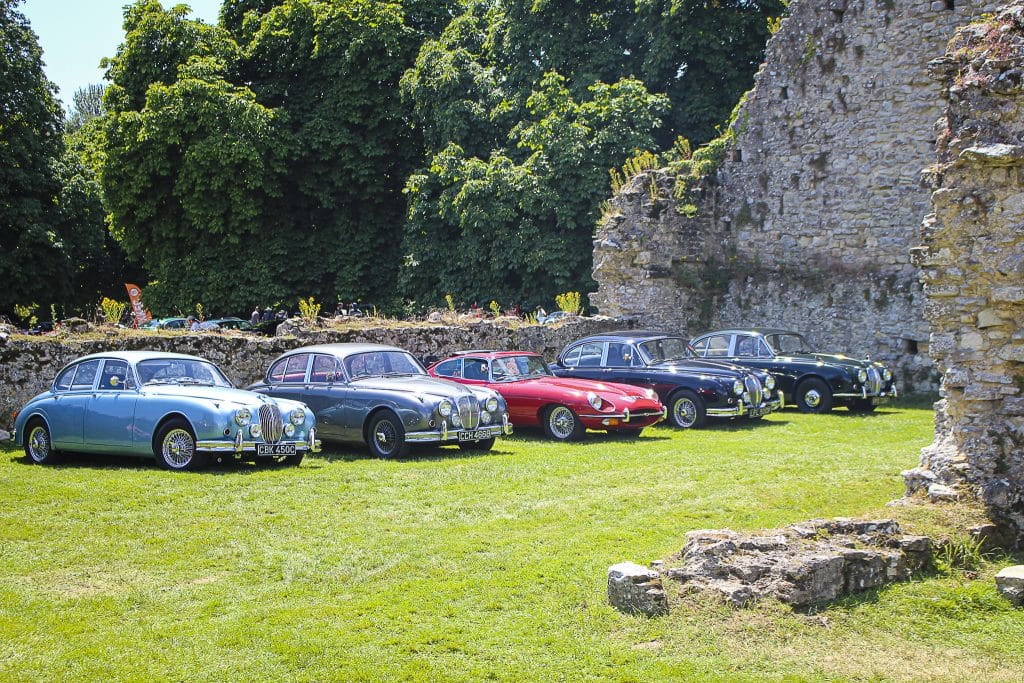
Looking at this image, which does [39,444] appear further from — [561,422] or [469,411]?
[561,422]

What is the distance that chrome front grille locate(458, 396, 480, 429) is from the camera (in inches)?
522

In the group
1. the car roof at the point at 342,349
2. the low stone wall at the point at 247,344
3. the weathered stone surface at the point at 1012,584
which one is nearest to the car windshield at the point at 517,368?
the car roof at the point at 342,349

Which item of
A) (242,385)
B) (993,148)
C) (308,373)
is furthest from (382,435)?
(993,148)

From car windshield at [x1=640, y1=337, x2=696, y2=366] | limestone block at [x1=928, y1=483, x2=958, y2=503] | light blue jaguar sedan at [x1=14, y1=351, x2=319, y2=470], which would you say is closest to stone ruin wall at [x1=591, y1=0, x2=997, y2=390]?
car windshield at [x1=640, y1=337, x2=696, y2=366]

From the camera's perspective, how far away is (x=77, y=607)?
665 centimetres

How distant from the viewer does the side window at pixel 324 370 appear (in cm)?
1399

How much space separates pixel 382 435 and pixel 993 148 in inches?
307

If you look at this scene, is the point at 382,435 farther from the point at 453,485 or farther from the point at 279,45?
the point at 279,45

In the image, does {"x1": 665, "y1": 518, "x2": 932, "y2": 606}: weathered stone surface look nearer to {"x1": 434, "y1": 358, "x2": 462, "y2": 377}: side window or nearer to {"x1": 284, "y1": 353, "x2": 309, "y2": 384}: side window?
{"x1": 284, "y1": 353, "x2": 309, "y2": 384}: side window

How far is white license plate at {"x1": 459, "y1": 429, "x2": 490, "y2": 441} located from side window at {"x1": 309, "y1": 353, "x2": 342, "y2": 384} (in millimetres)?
1977

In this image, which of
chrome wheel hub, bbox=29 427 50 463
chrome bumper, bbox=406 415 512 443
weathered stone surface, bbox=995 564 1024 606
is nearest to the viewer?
weathered stone surface, bbox=995 564 1024 606

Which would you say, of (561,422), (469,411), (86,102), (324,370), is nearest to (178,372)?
(324,370)

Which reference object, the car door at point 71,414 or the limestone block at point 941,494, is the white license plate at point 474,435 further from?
the limestone block at point 941,494

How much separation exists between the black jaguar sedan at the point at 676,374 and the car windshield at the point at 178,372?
6.52 m
